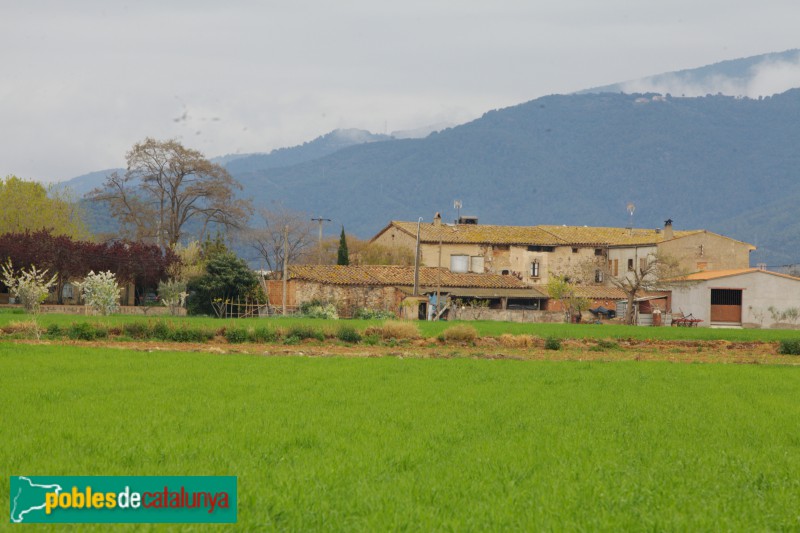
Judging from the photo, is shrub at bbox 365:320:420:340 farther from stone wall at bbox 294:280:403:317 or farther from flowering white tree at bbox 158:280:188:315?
flowering white tree at bbox 158:280:188:315

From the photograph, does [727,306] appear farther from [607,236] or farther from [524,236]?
[524,236]

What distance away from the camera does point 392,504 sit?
8.48m

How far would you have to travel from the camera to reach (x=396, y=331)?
3934 cm

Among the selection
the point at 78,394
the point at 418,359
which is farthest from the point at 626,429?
the point at 418,359

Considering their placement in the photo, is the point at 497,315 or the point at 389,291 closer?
the point at 497,315

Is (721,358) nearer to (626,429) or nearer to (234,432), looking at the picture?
(626,429)

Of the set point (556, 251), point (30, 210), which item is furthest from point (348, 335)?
point (556, 251)

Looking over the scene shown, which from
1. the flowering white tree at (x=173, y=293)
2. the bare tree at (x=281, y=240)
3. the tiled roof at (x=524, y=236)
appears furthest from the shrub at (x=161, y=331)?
the bare tree at (x=281, y=240)

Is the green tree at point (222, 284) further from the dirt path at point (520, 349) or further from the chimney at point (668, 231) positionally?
the chimney at point (668, 231)

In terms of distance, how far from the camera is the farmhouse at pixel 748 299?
223ft

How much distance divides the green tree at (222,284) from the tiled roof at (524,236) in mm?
23985

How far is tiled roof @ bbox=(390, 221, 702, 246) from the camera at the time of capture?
83875 mm

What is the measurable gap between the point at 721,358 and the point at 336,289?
37203mm

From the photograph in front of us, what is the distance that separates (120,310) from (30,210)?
17.6 metres
